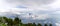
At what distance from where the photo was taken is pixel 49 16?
8.31 feet

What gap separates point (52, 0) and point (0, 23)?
1.15 m

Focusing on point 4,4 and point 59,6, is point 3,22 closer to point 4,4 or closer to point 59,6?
point 4,4

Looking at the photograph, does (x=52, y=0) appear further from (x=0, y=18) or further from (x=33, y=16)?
(x=0, y=18)

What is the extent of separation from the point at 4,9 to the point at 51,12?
0.95 metres

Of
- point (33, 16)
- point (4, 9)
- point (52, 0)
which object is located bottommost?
point (33, 16)

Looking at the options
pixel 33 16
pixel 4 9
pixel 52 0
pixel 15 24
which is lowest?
pixel 15 24

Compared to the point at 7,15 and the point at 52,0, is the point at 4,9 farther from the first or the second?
the point at 52,0

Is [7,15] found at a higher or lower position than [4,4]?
lower

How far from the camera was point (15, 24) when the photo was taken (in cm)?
252

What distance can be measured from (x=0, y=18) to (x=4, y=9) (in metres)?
0.20

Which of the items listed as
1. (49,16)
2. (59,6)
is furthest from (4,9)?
(59,6)

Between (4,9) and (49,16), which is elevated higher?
(4,9)

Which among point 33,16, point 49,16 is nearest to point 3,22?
point 33,16

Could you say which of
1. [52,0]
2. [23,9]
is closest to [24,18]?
[23,9]
